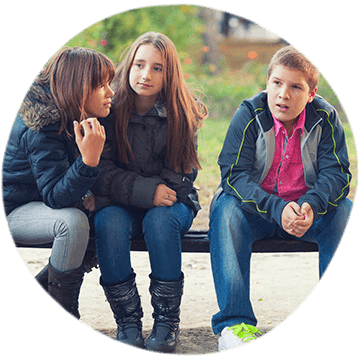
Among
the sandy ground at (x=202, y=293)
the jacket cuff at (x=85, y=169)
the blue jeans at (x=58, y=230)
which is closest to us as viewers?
the jacket cuff at (x=85, y=169)

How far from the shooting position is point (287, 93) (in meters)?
2.85

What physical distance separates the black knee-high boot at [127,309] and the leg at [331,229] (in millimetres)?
663

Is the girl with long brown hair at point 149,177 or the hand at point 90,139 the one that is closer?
the hand at point 90,139

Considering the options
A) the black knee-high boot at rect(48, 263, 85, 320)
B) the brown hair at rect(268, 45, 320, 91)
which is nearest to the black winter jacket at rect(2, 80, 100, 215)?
the black knee-high boot at rect(48, 263, 85, 320)

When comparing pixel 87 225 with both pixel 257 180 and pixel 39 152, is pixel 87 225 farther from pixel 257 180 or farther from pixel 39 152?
pixel 257 180

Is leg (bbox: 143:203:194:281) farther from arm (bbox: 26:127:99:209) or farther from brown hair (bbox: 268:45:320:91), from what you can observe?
brown hair (bbox: 268:45:320:91)

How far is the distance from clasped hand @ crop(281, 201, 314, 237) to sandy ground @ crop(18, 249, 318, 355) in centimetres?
22

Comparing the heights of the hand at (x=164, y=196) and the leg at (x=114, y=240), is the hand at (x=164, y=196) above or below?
above

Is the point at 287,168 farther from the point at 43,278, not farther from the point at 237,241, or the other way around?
the point at 43,278

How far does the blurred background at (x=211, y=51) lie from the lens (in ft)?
9.50

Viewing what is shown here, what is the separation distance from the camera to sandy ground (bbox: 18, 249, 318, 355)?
9.63ft

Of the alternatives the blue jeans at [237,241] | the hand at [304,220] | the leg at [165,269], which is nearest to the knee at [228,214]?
the blue jeans at [237,241]

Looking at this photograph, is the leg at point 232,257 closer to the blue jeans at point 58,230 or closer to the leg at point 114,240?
the leg at point 114,240

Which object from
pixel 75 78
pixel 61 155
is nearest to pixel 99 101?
pixel 75 78
